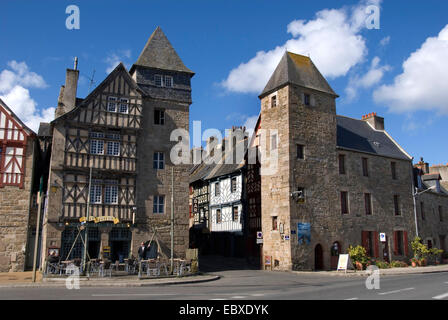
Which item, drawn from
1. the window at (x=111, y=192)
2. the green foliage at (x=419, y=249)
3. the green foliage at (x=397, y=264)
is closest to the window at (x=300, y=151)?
the green foliage at (x=397, y=264)

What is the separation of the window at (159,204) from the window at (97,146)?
160 inches

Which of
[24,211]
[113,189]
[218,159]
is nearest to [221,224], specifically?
[218,159]

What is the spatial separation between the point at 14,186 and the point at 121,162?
6357 mm

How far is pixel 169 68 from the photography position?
24.5 meters

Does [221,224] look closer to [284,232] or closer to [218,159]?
[218,159]

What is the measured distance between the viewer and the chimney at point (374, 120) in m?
33.7

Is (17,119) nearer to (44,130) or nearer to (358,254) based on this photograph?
(44,130)

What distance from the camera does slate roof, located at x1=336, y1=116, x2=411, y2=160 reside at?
28598 millimetres

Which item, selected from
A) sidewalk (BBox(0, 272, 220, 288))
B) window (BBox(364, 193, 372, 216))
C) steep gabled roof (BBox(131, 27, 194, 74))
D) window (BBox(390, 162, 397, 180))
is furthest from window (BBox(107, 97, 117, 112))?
window (BBox(390, 162, 397, 180))

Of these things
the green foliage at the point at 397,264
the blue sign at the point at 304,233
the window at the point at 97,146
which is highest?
the window at the point at 97,146

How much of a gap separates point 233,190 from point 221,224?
11.3 ft

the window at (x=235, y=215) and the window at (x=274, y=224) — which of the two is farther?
the window at (x=235, y=215)

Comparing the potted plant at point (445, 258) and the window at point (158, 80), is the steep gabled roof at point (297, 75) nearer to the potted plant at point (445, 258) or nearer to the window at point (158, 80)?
the window at point (158, 80)
